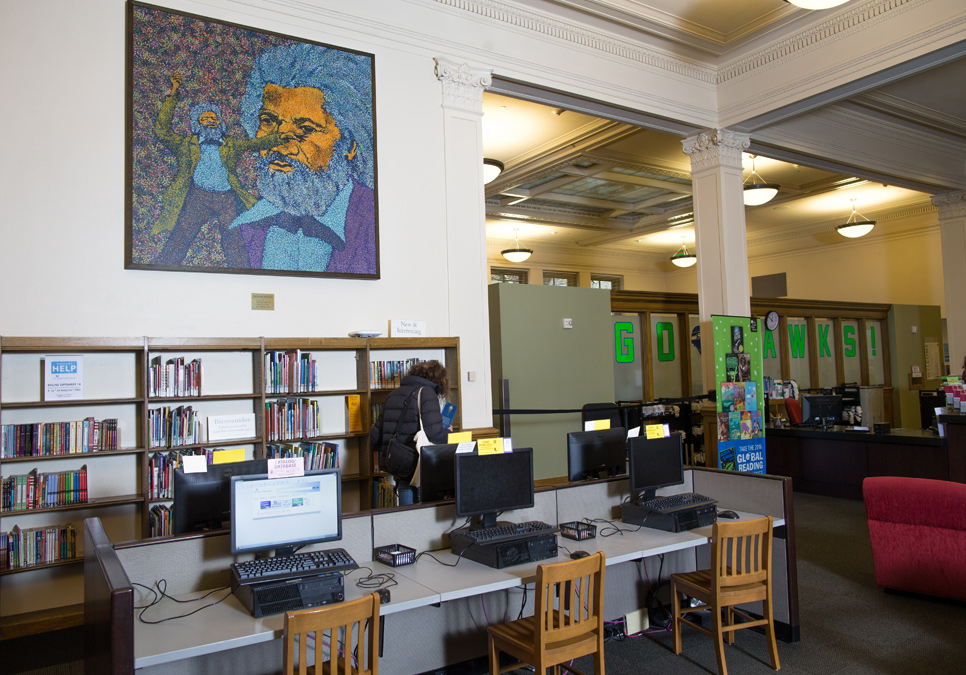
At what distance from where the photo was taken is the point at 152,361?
435 centimetres

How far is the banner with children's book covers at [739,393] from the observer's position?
6777mm

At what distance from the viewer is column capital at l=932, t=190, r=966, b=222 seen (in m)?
9.91

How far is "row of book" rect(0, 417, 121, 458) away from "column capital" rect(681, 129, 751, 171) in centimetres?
613

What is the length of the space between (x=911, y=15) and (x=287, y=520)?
6222 millimetres

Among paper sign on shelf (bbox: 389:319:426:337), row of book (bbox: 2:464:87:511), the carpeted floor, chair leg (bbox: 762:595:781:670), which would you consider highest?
paper sign on shelf (bbox: 389:319:426:337)

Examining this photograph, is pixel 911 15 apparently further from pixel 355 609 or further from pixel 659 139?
pixel 355 609

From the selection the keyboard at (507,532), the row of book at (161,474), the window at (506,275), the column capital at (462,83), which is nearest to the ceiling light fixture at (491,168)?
the column capital at (462,83)

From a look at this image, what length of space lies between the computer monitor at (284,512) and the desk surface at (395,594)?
238mm

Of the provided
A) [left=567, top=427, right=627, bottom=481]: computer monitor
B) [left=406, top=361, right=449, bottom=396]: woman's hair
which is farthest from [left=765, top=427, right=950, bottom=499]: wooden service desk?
[left=406, top=361, right=449, bottom=396]: woman's hair

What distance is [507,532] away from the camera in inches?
128

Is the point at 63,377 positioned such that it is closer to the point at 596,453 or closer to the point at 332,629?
the point at 332,629

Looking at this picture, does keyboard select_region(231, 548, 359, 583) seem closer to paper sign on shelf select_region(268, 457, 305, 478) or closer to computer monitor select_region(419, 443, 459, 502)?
paper sign on shelf select_region(268, 457, 305, 478)

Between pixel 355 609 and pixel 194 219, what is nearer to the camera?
pixel 355 609

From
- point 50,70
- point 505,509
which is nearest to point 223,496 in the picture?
point 505,509
